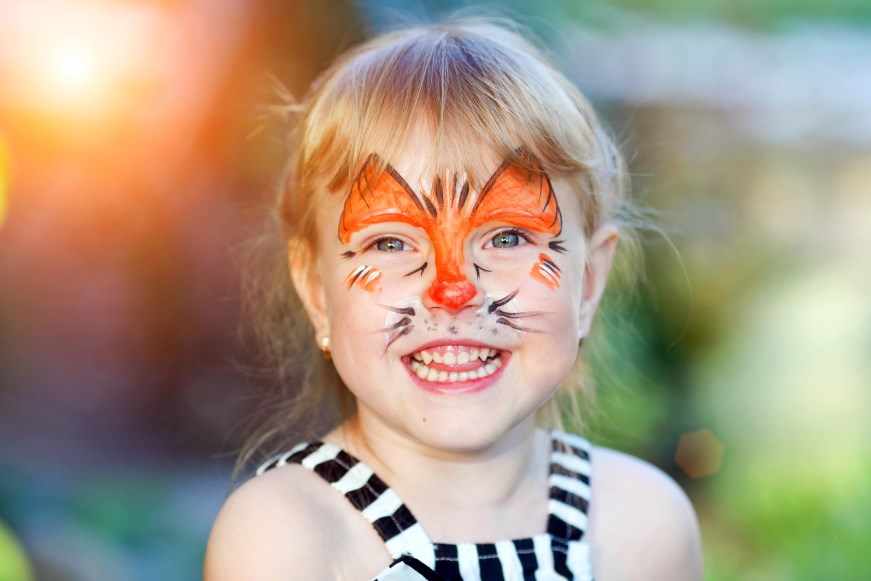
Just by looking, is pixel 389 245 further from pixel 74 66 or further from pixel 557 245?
pixel 74 66

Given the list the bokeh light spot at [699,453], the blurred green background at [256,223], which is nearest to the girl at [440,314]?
the blurred green background at [256,223]

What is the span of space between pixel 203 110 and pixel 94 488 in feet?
3.76

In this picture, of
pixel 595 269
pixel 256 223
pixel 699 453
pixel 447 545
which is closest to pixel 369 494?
pixel 447 545

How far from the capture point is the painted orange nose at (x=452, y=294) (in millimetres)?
1505

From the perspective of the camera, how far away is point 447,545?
1614 mm

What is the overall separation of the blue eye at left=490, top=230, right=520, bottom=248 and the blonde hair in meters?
0.10

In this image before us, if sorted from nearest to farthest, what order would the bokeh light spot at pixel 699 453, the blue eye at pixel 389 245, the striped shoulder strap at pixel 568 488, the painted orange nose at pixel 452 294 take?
the painted orange nose at pixel 452 294 < the blue eye at pixel 389 245 < the striped shoulder strap at pixel 568 488 < the bokeh light spot at pixel 699 453

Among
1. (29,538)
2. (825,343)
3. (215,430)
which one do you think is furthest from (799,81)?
(29,538)

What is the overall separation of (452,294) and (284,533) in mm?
456

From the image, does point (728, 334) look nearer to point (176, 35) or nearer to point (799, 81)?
point (799, 81)

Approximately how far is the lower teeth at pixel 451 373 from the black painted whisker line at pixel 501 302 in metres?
0.09

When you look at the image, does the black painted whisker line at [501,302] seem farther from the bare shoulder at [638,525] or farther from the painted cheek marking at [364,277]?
the bare shoulder at [638,525]

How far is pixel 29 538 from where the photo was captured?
97.0 inches

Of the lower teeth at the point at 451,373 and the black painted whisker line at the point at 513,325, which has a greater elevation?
the black painted whisker line at the point at 513,325
